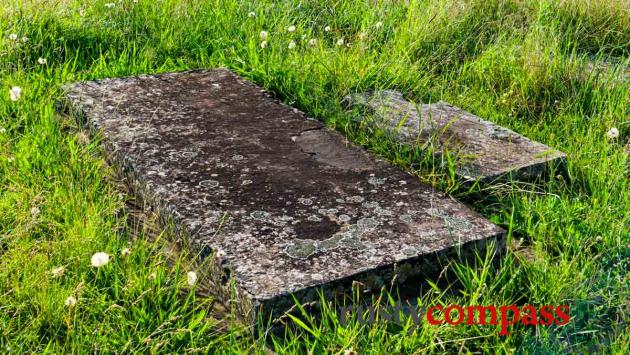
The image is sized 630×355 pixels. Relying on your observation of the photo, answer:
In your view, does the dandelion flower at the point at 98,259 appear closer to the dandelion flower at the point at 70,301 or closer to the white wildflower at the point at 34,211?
the dandelion flower at the point at 70,301

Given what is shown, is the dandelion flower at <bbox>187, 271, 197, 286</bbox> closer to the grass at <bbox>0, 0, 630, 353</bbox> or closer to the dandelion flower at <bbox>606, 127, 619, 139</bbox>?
the grass at <bbox>0, 0, 630, 353</bbox>

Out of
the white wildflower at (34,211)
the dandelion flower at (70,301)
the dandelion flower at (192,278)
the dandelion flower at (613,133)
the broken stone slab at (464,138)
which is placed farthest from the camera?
the dandelion flower at (613,133)

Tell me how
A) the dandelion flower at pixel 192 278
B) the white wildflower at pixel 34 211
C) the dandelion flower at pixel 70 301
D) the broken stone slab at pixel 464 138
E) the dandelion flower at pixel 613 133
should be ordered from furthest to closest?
the dandelion flower at pixel 613 133
the broken stone slab at pixel 464 138
the white wildflower at pixel 34 211
the dandelion flower at pixel 192 278
the dandelion flower at pixel 70 301

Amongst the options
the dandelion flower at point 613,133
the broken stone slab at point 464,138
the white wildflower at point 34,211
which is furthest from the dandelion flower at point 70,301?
the dandelion flower at point 613,133

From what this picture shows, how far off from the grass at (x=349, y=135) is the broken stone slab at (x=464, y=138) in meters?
0.07

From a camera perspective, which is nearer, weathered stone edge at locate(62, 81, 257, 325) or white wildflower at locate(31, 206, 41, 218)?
weathered stone edge at locate(62, 81, 257, 325)

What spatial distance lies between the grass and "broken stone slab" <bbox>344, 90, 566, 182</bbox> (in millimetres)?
68

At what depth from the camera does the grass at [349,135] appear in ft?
7.02

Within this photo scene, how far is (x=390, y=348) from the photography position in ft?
6.77

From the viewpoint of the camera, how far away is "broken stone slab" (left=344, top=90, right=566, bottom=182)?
2.92 metres

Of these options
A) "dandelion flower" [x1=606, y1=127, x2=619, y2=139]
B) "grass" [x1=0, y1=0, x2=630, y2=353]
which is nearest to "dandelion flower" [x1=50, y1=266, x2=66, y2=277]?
"grass" [x1=0, y1=0, x2=630, y2=353]

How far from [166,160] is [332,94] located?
42.2 inches

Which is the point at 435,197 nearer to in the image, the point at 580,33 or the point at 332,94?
the point at 332,94

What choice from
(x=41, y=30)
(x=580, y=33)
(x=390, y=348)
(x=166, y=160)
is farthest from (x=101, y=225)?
(x=580, y=33)
